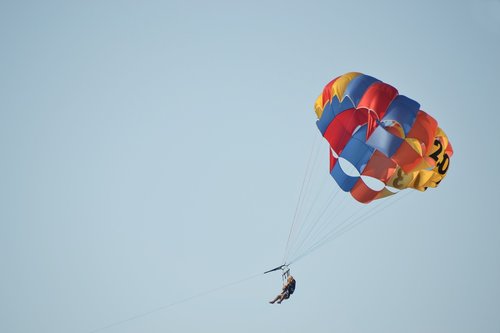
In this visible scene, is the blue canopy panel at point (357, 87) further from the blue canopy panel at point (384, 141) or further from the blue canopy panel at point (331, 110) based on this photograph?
the blue canopy panel at point (384, 141)

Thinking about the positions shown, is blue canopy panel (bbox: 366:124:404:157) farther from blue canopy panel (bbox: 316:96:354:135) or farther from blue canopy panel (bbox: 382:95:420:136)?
blue canopy panel (bbox: 316:96:354:135)

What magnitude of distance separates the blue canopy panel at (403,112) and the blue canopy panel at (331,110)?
1618 millimetres

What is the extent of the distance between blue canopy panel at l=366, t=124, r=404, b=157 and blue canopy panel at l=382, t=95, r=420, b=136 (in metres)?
0.48

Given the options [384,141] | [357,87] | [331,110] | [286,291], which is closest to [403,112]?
[384,141]

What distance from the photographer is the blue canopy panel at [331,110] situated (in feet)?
70.8

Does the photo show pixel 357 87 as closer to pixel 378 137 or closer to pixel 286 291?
pixel 378 137

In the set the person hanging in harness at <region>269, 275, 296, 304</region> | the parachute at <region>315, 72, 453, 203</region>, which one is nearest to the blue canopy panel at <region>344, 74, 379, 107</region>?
the parachute at <region>315, 72, 453, 203</region>

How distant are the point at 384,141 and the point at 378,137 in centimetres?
25

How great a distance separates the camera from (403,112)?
66.0ft

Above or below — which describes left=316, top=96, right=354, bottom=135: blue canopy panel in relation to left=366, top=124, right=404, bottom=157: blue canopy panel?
above

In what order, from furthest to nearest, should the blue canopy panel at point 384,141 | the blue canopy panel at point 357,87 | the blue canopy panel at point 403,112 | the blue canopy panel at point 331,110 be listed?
the blue canopy panel at point 331,110
the blue canopy panel at point 357,87
the blue canopy panel at point 384,141
the blue canopy panel at point 403,112

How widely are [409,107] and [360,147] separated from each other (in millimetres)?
2499

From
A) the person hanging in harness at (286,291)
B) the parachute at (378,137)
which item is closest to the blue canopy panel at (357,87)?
the parachute at (378,137)

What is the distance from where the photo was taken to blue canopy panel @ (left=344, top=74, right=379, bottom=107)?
20797mm
